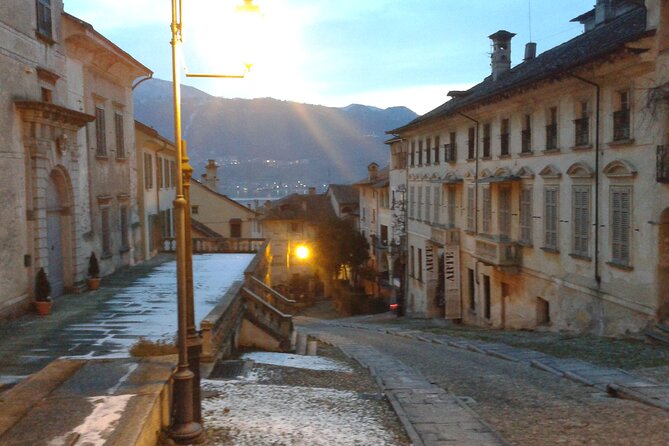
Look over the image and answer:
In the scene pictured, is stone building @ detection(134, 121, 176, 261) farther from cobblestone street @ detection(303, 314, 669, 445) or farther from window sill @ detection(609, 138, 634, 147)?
window sill @ detection(609, 138, 634, 147)

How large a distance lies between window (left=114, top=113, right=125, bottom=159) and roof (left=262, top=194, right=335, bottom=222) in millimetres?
38962

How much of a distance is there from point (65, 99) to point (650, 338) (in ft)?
57.0

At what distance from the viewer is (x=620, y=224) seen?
17875 millimetres

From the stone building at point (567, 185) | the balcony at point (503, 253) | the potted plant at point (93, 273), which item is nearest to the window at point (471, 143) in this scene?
A: the stone building at point (567, 185)

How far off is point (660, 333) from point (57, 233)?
16.5 meters

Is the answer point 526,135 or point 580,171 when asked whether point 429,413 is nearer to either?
point 580,171

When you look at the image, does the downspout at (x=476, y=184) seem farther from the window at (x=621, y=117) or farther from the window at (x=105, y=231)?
the window at (x=105, y=231)

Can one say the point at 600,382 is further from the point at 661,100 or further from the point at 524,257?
the point at 524,257

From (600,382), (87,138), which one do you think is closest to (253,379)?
(600,382)

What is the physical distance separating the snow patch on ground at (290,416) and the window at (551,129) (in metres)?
14.4

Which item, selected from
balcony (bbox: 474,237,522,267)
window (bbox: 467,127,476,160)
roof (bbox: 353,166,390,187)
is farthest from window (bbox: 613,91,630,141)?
roof (bbox: 353,166,390,187)

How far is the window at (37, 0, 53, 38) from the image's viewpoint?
17.0 metres

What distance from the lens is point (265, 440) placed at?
7.57m

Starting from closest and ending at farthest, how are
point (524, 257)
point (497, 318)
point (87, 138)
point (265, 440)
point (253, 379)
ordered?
1. point (265, 440)
2. point (253, 379)
3. point (87, 138)
4. point (524, 257)
5. point (497, 318)
